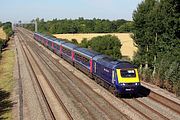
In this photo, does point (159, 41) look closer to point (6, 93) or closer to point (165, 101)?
point (165, 101)

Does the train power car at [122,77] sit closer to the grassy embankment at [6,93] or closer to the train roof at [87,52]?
the train roof at [87,52]

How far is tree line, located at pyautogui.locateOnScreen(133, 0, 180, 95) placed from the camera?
31.8 metres

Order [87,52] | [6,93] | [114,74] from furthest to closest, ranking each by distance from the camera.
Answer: [87,52]
[6,93]
[114,74]

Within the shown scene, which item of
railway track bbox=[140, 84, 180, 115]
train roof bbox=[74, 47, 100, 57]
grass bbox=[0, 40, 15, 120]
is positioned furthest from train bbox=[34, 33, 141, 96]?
grass bbox=[0, 40, 15, 120]

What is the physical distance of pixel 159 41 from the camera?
3988 centimetres

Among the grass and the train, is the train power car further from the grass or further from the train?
the grass

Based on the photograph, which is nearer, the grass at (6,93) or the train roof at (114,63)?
the grass at (6,93)

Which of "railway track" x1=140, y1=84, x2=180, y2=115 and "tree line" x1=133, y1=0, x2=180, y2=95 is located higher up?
"tree line" x1=133, y1=0, x2=180, y2=95

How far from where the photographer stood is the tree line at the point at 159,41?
3178cm

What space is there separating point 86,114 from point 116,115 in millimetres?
2037

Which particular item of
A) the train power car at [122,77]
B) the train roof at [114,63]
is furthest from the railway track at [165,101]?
the train roof at [114,63]

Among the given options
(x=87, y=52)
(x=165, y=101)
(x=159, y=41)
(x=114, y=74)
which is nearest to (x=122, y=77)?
(x=114, y=74)

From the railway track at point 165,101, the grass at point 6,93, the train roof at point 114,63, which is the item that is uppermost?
the train roof at point 114,63

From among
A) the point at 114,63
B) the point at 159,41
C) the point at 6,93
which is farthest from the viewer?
the point at 159,41
